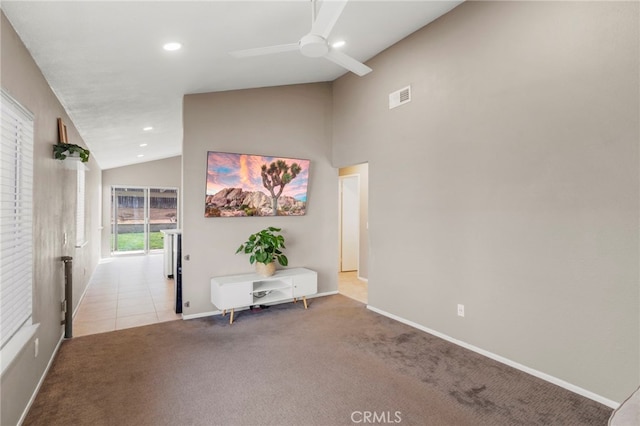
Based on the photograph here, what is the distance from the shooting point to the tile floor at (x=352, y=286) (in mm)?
5168

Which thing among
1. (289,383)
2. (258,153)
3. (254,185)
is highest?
(258,153)

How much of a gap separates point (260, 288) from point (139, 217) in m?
6.90

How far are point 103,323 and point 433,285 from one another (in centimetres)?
395

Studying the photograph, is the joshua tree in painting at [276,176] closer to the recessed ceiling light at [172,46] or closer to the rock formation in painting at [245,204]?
the rock formation in painting at [245,204]

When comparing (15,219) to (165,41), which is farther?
(165,41)

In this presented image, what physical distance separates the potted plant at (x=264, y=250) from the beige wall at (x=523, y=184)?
1.47 m

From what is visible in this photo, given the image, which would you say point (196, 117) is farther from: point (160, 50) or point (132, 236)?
point (132, 236)

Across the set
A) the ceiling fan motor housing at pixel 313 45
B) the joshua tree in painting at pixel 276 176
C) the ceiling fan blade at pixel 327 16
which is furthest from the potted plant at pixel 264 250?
the ceiling fan blade at pixel 327 16

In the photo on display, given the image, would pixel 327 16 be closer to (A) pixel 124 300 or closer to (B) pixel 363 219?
(B) pixel 363 219

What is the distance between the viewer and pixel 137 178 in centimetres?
936

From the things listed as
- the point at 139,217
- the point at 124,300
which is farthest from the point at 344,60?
the point at 139,217

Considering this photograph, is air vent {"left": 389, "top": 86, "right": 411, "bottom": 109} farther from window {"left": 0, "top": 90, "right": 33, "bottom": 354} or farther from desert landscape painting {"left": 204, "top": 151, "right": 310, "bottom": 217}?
window {"left": 0, "top": 90, "right": 33, "bottom": 354}

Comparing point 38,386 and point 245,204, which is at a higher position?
point 245,204

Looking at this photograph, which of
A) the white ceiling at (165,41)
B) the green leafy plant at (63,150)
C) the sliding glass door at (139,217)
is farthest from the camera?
the sliding glass door at (139,217)
